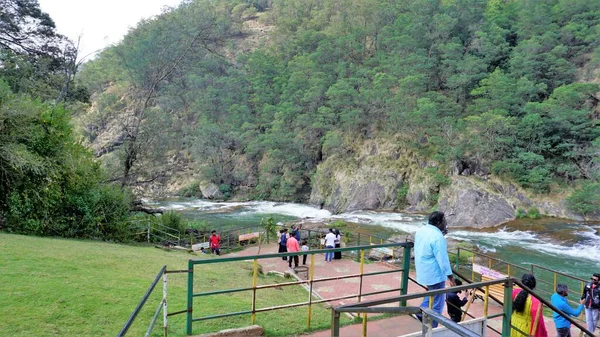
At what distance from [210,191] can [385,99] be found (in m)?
25.6

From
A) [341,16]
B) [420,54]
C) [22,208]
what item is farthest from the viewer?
[341,16]

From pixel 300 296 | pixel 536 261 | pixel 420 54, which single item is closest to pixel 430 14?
pixel 420 54

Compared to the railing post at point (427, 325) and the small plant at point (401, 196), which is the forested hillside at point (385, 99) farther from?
the railing post at point (427, 325)

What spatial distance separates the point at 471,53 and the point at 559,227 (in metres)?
23.4

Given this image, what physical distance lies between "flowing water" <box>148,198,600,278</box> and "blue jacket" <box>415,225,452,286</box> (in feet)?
54.5

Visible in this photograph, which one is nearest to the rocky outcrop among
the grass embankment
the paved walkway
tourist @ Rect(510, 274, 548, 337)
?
the paved walkway

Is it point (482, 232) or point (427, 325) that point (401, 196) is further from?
point (427, 325)

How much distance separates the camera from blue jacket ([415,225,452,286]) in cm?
449

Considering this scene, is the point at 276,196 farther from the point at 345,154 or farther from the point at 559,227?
the point at 559,227

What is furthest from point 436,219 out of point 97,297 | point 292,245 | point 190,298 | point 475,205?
point 475,205

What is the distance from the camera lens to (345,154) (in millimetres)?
41719

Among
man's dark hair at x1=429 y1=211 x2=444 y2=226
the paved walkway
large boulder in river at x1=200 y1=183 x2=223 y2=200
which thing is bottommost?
large boulder in river at x1=200 y1=183 x2=223 y2=200

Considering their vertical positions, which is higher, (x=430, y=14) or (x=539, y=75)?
(x=430, y=14)

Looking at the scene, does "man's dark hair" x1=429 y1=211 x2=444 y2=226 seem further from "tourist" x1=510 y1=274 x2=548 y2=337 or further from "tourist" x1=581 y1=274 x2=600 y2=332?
"tourist" x1=581 y1=274 x2=600 y2=332
